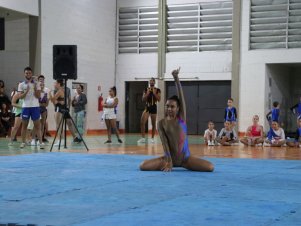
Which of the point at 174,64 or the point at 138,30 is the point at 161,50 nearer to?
the point at 174,64

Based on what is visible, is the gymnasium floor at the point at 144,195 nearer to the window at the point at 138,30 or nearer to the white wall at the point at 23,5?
the white wall at the point at 23,5

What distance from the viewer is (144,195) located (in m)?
5.38

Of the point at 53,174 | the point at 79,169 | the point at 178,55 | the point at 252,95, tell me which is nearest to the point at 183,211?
the point at 53,174

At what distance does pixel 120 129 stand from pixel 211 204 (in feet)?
67.1

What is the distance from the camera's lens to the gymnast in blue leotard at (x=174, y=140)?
24.9 feet

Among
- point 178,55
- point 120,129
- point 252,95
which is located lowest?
point 120,129

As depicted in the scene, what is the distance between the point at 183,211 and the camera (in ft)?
14.5

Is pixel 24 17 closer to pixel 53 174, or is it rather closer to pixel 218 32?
pixel 218 32

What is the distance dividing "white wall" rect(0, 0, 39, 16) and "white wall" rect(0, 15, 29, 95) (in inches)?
28.1

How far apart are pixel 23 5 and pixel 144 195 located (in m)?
15.3

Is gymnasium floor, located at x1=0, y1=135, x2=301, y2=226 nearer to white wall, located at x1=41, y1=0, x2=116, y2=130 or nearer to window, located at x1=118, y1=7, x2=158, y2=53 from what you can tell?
white wall, located at x1=41, y1=0, x2=116, y2=130

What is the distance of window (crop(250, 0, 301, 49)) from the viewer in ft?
70.7

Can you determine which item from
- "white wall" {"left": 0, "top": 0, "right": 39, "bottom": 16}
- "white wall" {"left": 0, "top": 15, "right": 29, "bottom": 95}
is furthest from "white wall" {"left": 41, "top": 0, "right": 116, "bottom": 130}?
"white wall" {"left": 0, "top": 15, "right": 29, "bottom": 95}

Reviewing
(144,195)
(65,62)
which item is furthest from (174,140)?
(65,62)
